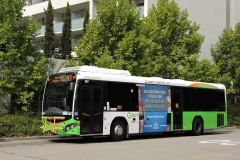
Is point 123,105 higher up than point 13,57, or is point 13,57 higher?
point 13,57

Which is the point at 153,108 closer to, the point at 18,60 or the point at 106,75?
the point at 106,75

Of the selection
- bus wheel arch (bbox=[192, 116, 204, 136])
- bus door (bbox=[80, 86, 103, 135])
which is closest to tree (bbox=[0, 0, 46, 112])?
bus door (bbox=[80, 86, 103, 135])

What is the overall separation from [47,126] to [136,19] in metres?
11.5

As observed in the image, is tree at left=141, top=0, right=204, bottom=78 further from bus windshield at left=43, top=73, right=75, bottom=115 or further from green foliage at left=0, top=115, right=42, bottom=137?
bus windshield at left=43, top=73, right=75, bottom=115

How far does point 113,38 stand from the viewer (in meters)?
24.8

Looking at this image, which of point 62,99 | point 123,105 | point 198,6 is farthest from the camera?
point 198,6

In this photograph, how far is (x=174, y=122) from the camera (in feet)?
69.5

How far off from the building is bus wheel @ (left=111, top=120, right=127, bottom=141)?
22.3m

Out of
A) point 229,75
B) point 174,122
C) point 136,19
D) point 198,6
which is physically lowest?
point 174,122

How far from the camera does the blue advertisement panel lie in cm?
1942

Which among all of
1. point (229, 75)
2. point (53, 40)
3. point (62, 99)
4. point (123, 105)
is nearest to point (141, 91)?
point (123, 105)

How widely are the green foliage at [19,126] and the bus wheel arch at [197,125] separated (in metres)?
8.93

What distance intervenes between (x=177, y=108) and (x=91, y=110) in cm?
634

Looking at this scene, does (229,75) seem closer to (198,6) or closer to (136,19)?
(198,6)
